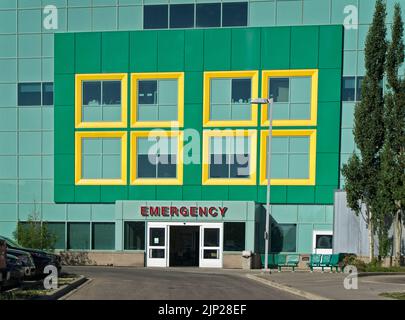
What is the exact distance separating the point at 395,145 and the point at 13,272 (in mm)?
21824

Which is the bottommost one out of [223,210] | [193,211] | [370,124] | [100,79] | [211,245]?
[211,245]

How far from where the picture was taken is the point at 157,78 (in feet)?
110

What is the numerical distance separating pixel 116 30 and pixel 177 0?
4707 mm

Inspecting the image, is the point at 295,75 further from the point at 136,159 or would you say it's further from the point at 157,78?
the point at 136,159

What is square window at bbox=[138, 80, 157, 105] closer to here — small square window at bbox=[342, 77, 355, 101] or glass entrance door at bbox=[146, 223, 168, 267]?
glass entrance door at bbox=[146, 223, 168, 267]

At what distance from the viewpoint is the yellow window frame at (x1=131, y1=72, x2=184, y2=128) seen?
33.2 meters

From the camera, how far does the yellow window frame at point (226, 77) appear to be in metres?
32.7

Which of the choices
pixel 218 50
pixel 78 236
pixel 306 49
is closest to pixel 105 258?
pixel 78 236

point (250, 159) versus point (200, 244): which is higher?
point (250, 159)

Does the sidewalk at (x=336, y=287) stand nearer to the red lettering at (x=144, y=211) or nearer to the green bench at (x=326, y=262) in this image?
the green bench at (x=326, y=262)

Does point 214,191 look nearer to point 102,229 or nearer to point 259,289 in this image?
point 102,229

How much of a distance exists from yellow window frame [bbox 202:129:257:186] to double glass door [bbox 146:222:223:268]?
3.15 metres

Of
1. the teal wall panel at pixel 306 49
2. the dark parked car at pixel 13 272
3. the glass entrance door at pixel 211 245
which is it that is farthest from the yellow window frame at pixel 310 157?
the dark parked car at pixel 13 272

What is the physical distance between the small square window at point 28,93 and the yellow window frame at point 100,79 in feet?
10.5
